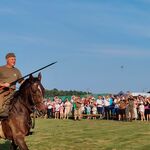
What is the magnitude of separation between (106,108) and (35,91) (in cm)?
2350

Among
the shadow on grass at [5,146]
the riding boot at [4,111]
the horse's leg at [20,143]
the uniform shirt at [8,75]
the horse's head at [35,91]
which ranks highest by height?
the uniform shirt at [8,75]

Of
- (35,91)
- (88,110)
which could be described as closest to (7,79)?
(35,91)

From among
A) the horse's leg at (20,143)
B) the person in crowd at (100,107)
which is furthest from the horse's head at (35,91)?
the person in crowd at (100,107)

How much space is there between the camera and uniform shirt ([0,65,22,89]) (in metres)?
12.5

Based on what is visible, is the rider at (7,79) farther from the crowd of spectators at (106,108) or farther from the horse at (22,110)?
the crowd of spectators at (106,108)

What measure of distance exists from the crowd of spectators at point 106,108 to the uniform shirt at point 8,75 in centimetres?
1918

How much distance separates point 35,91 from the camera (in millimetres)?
11578

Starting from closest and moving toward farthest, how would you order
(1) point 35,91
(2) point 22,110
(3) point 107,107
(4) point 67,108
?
(1) point 35,91
(2) point 22,110
(3) point 107,107
(4) point 67,108

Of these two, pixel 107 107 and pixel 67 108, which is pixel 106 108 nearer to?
pixel 107 107

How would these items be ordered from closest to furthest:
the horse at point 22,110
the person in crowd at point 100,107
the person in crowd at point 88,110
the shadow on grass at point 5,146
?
the horse at point 22,110 < the shadow on grass at point 5,146 < the person in crowd at point 100,107 < the person in crowd at point 88,110

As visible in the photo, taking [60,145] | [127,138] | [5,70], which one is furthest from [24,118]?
[127,138]

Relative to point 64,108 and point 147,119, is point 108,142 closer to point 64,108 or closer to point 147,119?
point 147,119

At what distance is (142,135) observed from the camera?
19.4 m

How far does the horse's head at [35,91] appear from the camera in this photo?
37.7 feet
